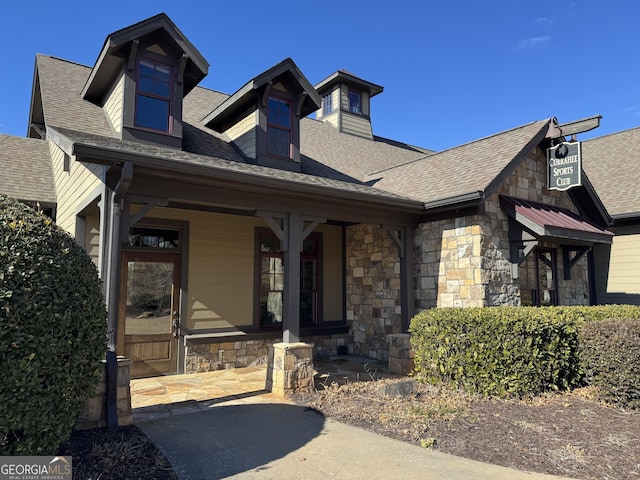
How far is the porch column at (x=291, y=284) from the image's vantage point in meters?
6.60

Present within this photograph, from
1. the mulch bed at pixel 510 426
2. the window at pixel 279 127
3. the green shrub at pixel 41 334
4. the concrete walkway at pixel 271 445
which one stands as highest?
the window at pixel 279 127

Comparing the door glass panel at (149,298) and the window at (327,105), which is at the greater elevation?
the window at (327,105)

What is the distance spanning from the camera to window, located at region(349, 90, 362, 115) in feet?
55.4

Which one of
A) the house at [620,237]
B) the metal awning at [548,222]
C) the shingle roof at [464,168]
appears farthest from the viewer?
the house at [620,237]

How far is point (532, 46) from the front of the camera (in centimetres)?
1311

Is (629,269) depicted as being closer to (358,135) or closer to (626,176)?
(626,176)

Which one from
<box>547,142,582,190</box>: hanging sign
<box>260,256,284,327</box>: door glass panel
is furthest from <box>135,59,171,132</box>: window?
<box>547,142,582,190</box>: hanging sign

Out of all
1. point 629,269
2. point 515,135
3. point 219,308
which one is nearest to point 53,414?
point 219,308

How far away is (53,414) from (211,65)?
659cm

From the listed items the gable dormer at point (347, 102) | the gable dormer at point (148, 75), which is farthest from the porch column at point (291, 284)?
the gable dormer at point (347, 102)

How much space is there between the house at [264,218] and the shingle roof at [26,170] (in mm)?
54

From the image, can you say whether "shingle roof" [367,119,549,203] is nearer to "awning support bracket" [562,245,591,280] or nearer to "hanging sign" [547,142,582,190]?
"hanging sign" [547,142,582,190]

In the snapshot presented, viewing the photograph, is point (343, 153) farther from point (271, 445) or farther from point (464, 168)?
point (271, 445)

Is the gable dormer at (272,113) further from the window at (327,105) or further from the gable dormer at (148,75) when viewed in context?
the window at (327,105)
